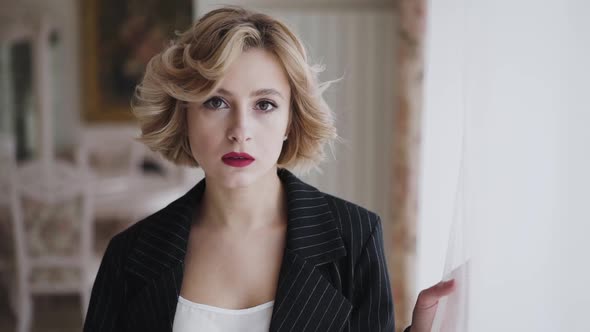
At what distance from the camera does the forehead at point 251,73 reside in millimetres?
1117

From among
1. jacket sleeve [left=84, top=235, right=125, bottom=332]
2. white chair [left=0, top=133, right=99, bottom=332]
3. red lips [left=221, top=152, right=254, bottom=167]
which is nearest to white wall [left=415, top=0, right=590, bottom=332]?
red lips [left=221, top=152, right=254, bottom=167]

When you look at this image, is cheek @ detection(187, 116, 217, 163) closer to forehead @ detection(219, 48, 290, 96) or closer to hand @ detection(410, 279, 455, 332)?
forehead @ detection(219, 48, 290, 96)

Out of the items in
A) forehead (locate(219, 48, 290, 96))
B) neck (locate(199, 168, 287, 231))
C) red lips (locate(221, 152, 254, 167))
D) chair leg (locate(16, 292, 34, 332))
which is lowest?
chair leg (locate(16, 292, 34, 332))

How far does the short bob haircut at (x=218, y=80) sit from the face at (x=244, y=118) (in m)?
0.02

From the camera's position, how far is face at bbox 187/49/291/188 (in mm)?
1121

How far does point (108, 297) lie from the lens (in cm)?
124

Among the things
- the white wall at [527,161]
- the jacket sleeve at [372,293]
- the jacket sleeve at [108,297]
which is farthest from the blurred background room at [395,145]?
the jacket sleeve at [108,297]

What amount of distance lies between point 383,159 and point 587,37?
9.89 ft

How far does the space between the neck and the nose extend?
0.42 feet

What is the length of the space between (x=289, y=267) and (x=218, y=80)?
1.15ft

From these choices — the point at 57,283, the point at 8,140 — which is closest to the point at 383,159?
the point at 57,283

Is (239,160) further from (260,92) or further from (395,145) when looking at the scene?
(395,145)

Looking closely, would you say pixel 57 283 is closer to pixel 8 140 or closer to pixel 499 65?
pixel 8 140

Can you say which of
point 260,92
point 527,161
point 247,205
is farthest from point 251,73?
point 527,161
